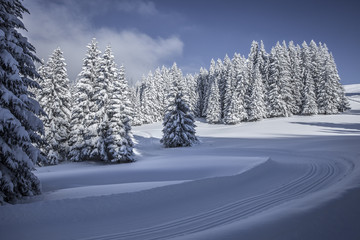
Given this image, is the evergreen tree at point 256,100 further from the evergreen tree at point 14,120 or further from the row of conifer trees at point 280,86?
the evergreen tree at point 14,120

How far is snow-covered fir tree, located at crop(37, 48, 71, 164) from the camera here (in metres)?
22.1

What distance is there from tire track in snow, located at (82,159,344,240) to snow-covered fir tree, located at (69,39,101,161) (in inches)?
650

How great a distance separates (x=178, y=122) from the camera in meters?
29.0

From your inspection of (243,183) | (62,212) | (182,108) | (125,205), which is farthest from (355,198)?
(182,108)

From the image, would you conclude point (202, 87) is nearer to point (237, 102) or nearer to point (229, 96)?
point (229, 96)

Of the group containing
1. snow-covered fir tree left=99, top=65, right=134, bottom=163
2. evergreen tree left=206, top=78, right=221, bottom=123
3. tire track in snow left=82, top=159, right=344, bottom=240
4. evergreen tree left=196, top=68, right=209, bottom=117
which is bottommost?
tire track in snow left=82, top=159, right=344, bottom=240

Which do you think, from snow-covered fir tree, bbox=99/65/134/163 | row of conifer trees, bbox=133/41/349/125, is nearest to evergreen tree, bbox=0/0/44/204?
snow-covered fir tree, bbox=99/65/134/163

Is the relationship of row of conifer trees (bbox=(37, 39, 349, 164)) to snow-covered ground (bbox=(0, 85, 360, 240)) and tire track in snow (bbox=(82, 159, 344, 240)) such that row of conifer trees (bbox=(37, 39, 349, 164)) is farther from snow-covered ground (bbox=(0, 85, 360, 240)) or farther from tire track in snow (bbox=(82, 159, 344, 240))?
tire track in snow (bbox=(82, 159, 344, 240))

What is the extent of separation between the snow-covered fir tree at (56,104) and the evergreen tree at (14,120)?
1589 centimetres

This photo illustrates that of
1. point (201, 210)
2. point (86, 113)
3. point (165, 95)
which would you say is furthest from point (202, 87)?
point (201, 210)

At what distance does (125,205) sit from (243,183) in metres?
5.08

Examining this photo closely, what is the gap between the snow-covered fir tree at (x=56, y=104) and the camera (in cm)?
2208

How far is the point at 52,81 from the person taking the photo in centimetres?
2266

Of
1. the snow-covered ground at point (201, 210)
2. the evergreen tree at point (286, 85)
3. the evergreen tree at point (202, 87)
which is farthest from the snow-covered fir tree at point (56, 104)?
the evergreen tree at point (202, 87)
